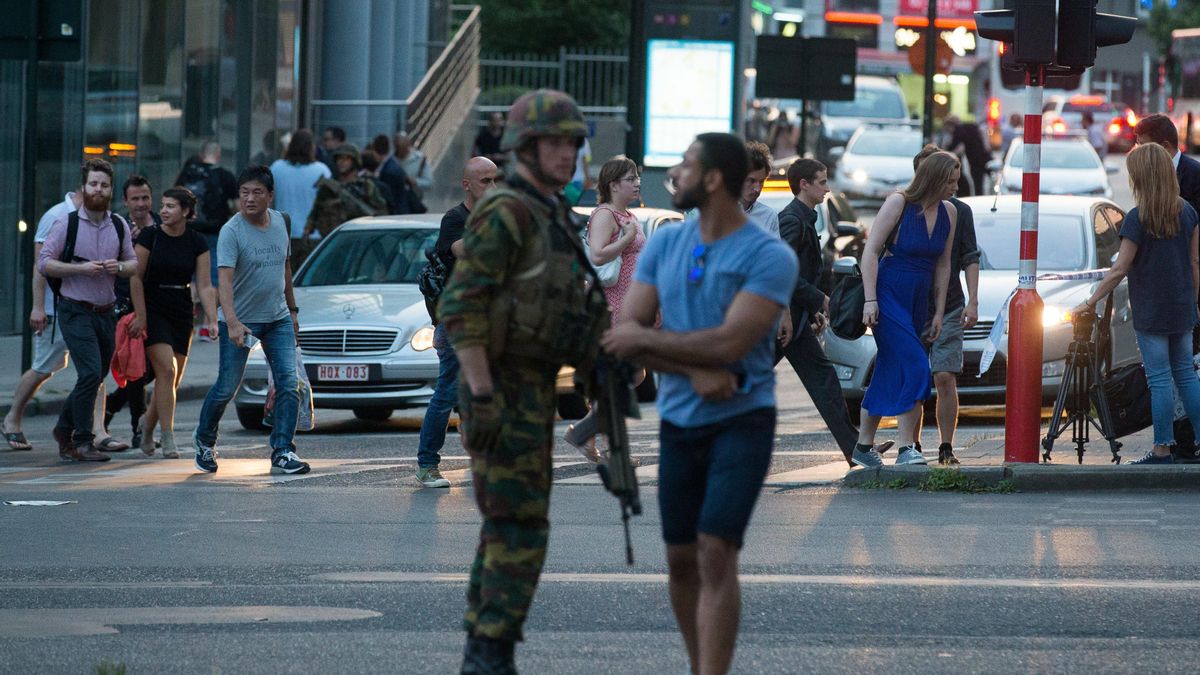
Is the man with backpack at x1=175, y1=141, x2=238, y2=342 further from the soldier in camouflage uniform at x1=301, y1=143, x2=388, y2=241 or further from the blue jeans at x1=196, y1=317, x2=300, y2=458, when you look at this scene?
the blue jeans at x1=196, y1=317, x2=300, y2=458

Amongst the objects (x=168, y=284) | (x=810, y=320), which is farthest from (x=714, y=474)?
(x=168, y=284)

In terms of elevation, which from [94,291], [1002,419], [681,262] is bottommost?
[1002,419]

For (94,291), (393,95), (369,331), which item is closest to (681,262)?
(94,291)

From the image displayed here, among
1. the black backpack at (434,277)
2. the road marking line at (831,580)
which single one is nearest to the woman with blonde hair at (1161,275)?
the road marking line at (831,580)

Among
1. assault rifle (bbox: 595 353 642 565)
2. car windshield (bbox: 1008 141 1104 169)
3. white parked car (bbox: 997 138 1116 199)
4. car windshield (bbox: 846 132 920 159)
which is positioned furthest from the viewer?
car windshield (bbox: 846 132 920 159)

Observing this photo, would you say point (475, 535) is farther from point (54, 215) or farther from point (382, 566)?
point (54, 215)

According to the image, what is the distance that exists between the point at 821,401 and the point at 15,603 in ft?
15.7

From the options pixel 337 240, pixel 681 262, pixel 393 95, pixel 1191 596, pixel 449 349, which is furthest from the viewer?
pixel 393 95

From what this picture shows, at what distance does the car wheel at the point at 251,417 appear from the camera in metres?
14.1

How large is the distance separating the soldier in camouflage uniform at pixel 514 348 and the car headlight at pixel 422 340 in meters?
7.93

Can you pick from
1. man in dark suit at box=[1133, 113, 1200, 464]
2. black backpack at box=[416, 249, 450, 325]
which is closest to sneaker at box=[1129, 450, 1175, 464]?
man in dark suit at box=[1133, 113, 1200, 464]

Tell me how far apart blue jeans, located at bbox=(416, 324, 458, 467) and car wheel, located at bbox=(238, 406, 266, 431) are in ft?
11.9

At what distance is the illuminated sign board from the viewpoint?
28.0 metres

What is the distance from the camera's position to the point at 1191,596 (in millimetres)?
7516
